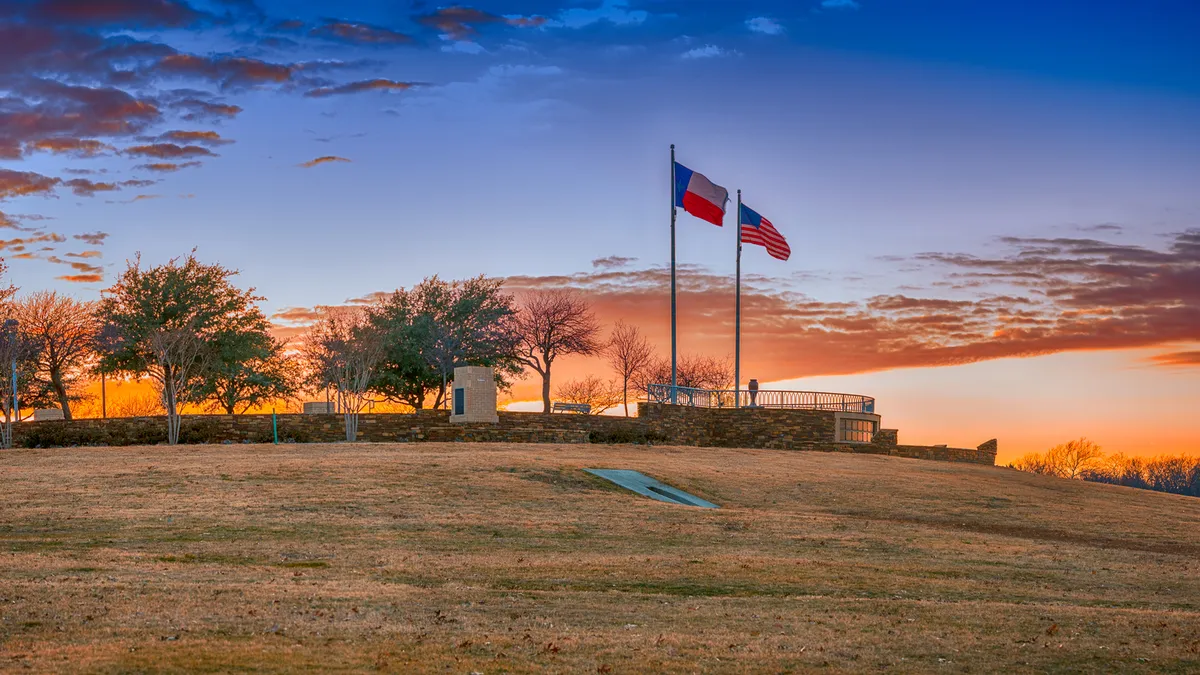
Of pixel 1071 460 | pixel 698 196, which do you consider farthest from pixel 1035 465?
pixel 698 196

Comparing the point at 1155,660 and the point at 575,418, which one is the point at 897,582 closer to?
the point at 1155,660

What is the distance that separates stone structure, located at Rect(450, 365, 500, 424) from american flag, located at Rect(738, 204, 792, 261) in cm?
1154

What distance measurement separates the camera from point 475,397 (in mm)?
37969

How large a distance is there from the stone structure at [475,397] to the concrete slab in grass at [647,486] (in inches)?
472

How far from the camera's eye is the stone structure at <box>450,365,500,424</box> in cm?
3791

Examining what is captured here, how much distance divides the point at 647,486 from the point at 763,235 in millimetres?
19864

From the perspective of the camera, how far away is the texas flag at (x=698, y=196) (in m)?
41.3

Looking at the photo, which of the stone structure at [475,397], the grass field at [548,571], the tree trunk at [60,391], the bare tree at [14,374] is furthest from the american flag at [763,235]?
the tree trunk at [60,391]

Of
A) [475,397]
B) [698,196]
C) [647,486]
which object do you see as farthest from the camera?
[698,196]

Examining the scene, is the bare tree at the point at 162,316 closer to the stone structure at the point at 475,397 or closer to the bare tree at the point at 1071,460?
the stone structure at the point at 475,397

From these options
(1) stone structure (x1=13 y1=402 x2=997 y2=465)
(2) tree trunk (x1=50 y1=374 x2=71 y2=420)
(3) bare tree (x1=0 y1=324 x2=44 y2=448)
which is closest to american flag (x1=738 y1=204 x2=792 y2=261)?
(1) stone structure (x1=13 y1=402 x2=997 y2=465)

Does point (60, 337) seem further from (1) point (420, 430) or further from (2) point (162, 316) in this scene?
(1) point (420, 430)

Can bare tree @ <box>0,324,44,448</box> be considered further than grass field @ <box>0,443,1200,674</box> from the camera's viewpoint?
Yes

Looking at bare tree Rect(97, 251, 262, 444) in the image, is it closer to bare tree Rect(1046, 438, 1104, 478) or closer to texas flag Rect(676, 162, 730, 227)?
texas flag Rect(676, 162, 730, 227)
